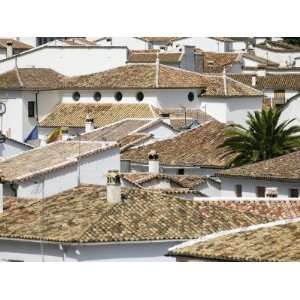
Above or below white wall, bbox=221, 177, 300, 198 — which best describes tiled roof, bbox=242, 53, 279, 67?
below

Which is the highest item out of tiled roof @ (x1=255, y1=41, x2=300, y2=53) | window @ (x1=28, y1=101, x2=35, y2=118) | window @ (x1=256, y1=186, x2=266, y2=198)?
window @ (x1=256, y1=186, x2=266, y2=198)

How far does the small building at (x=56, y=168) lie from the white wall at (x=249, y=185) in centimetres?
341

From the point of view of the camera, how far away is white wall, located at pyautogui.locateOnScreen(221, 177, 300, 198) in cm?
3100

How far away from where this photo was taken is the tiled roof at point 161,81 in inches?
2004

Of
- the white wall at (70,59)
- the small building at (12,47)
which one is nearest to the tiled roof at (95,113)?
the white wall at (70,59)

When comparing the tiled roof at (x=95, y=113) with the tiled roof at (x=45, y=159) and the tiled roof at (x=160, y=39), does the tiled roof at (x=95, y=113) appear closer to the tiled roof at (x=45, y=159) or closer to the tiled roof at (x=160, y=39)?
the tiled roof at (x=45, y=159)

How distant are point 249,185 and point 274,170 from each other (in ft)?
1.74

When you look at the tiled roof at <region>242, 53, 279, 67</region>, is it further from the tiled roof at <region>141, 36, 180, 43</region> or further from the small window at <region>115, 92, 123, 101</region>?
the small window at <region>115, 92, 123, 101</region>

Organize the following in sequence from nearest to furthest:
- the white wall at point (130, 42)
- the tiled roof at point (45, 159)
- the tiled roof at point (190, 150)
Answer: the tiled roof at point (45, 159)
the tiled roof at point (190, 150)
the white wall at point (130, 42)

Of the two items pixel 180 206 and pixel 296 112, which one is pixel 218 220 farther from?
pixel 296 112

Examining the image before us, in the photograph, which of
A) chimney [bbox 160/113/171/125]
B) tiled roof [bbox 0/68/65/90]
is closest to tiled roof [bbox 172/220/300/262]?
chimney [bbox 160/113/171/125]

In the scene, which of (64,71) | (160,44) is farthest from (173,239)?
(160,44)

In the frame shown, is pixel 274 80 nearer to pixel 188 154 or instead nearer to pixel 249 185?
pixel 188 154

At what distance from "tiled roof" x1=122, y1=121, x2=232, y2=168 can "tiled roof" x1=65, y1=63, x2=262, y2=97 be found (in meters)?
10.3
